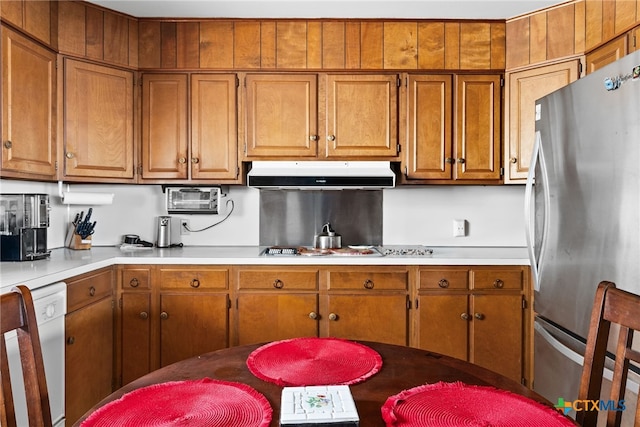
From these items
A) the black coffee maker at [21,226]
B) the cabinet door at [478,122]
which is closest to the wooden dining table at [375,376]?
the black coffee maker at [21,226]

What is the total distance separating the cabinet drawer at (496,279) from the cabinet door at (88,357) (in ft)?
7.15

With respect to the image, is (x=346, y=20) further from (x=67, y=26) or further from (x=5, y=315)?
(x=5, y=315)

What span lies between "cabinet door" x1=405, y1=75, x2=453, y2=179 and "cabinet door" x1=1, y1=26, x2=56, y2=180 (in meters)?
2.21

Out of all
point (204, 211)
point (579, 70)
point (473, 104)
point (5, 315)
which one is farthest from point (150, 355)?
point (579, 70)

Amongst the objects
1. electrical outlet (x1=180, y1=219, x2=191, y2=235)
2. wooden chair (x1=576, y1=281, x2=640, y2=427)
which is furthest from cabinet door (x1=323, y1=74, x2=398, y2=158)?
wooden chair (x1=576, y1=281, x2=640, y2=427)

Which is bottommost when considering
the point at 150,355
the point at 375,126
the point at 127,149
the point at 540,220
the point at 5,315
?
the point at 150,355

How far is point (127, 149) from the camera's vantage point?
2734 mm

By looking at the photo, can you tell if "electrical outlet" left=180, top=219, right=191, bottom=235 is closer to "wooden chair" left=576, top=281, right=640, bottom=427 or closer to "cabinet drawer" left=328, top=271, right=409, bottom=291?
"cabinet drawer" left=328, top=271, right=409, bottom=291

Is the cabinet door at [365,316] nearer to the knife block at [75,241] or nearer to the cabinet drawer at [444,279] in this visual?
the cabinet drawer at [444,279]

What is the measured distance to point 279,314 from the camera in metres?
2.48

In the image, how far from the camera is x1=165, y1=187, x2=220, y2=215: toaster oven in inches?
116

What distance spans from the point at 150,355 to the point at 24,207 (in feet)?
3.57

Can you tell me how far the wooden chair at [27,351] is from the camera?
2.96ft

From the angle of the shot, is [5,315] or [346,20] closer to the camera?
[5,315]
